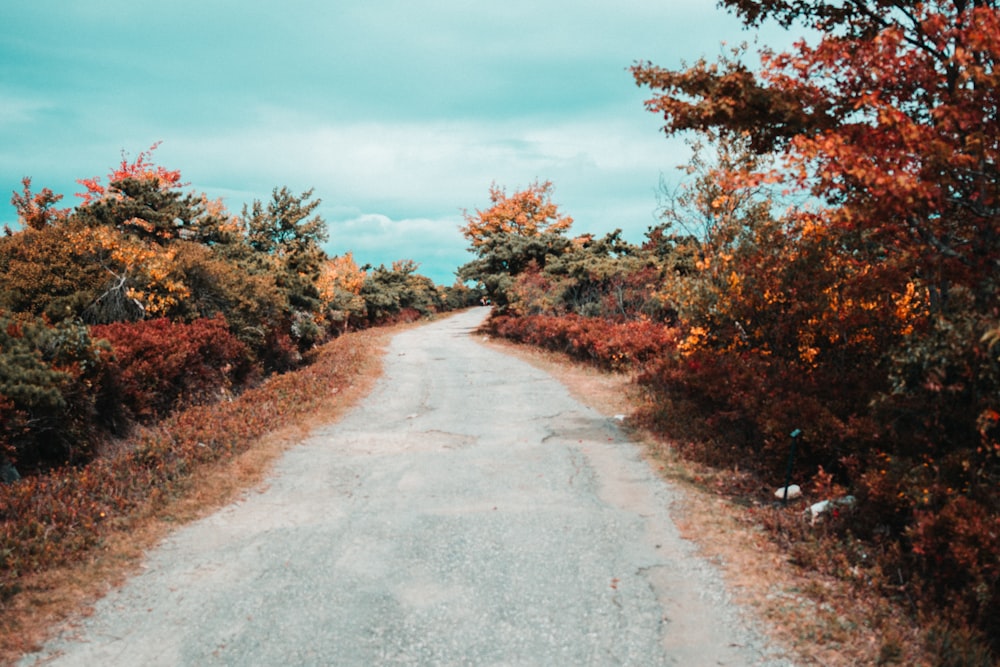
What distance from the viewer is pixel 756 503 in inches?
274

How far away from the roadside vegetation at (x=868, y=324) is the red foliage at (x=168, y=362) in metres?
9.70

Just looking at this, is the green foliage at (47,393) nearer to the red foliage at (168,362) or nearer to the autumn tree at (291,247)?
the red foliage at (168,362)

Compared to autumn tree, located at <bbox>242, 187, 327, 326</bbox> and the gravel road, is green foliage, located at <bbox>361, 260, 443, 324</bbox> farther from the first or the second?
the gravel road

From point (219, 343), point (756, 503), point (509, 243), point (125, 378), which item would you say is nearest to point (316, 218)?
point (509, 243)

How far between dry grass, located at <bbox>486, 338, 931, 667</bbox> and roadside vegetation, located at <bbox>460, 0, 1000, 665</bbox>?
0.27ft

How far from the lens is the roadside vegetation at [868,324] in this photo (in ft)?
15.2

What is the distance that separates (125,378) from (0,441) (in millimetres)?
3157

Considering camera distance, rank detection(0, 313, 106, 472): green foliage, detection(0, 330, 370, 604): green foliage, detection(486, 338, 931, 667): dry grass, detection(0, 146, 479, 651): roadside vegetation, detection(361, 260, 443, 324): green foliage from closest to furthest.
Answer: detection(486, 338, 931, 667): dry grass, detection(0, 330, 370, 604): green foliage, detection(0, 146, 479, 651): roadside vegetation, detection(0, 313, 106, 472): green foliage, detection(361, 260, 443, 324): green foliage

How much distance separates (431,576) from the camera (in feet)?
17.4

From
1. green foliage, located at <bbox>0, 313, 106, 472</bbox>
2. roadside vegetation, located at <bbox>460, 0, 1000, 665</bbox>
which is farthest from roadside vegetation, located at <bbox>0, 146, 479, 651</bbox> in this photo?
roadside vegetation, located at <bbox>460, 0, 1000, 665</bbox>

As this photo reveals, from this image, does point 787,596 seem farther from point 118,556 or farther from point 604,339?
point 604,339

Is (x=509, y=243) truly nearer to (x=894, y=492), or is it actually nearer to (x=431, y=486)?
(x=431, y=486)

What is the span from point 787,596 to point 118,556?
20.0ft

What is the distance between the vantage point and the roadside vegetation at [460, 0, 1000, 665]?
462 centimetres
